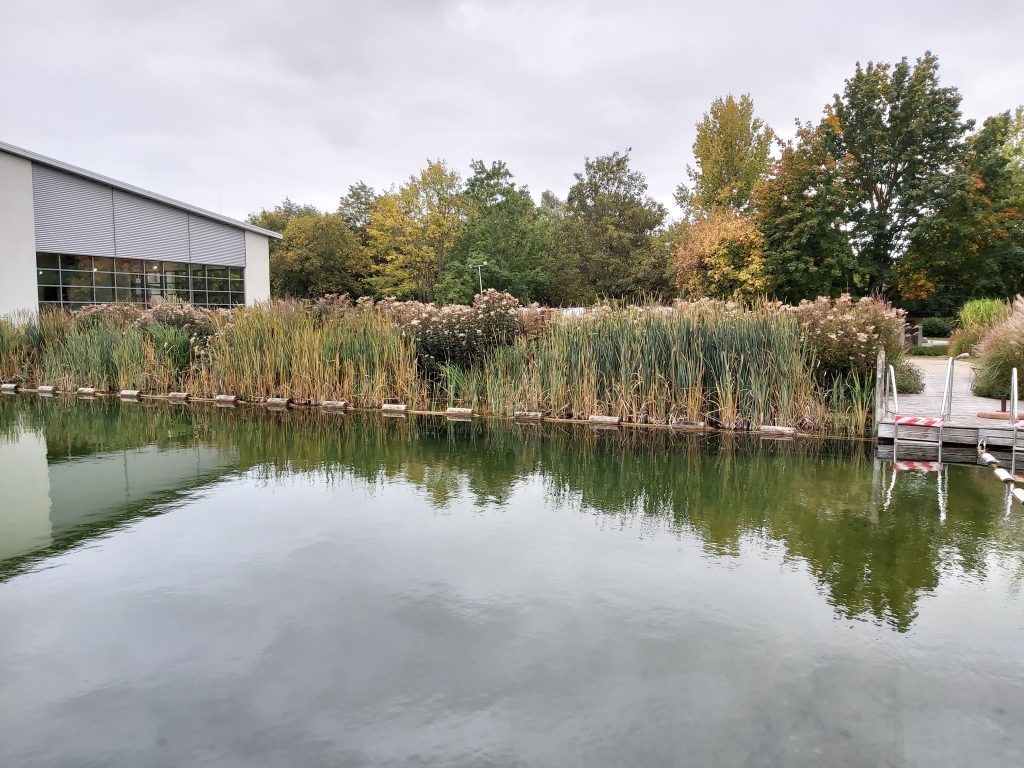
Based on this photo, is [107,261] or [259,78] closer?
[259,78]

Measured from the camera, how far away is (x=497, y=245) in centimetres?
3847

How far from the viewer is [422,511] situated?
18.6 ft

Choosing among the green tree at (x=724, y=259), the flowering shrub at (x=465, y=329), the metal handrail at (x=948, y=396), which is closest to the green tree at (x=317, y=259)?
the green tree at (x=724, y=259)

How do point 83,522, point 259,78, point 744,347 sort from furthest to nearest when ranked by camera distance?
point 259,78 < point 744,347 < point 83,522

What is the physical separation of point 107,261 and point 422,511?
23.5 meters

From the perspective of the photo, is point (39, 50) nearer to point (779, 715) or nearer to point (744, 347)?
point (744, 347)

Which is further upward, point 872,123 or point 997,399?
point 872,123

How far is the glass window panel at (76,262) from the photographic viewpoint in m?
23.5

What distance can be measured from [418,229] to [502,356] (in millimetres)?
27637

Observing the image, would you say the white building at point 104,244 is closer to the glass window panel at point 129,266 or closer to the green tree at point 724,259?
the glass window panel at point 129,266

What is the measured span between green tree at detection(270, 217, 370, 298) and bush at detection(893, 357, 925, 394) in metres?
31.0

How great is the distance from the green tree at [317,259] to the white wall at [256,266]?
709cm

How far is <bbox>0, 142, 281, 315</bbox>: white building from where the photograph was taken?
2206cm

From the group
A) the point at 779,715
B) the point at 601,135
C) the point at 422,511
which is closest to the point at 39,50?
the point at 422,511
